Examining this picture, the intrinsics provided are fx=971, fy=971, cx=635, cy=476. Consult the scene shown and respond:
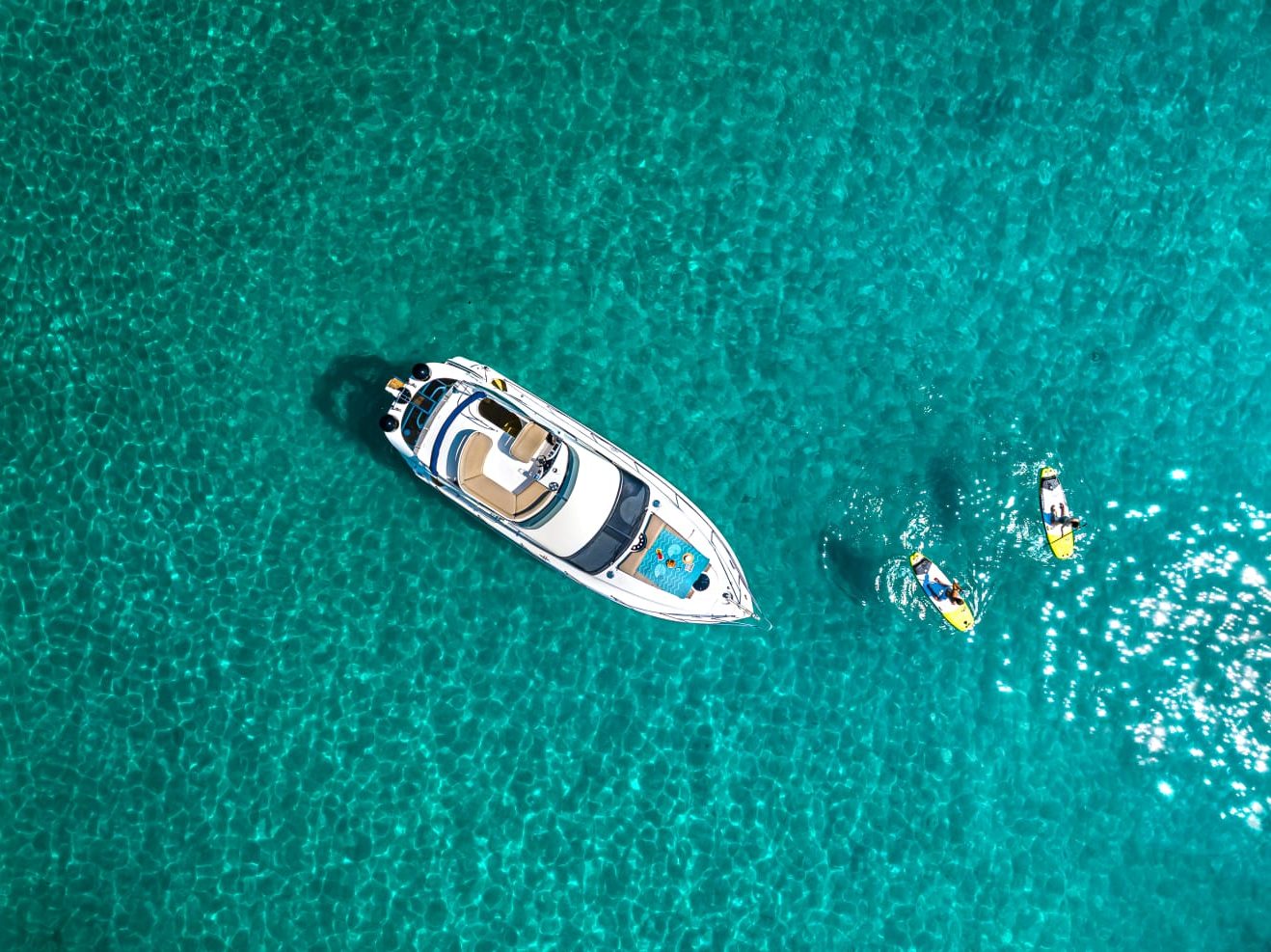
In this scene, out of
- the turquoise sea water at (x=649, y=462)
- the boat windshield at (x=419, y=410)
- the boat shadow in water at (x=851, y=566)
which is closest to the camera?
the boat windshield at (x=419, y=410)

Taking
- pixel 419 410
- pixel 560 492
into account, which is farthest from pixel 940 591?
pixel 419 410

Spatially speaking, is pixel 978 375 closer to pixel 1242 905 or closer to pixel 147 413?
pixel 1242 905

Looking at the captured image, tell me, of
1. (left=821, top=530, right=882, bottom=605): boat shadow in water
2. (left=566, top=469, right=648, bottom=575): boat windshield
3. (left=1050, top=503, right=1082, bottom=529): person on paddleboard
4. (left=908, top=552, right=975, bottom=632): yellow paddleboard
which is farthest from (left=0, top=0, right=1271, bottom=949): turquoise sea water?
(left=566, top=469, right=648, bottom=575): boat windshield

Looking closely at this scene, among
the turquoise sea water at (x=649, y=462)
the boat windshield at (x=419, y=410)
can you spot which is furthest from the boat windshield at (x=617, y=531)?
the boat windshield at (x=419, y=410)

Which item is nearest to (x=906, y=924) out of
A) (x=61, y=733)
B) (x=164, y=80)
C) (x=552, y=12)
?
(x=61, y=733)

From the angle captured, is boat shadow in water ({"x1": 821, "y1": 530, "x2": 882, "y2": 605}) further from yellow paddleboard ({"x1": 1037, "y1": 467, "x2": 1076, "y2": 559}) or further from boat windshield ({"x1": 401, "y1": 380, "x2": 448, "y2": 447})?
boat windshield ({"x1": 401, "y1": 380, "x2": 448, "y2": 447})

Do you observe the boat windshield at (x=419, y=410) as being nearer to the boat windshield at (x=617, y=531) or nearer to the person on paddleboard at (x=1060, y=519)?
the boat windshield at (x=617, y=531)
